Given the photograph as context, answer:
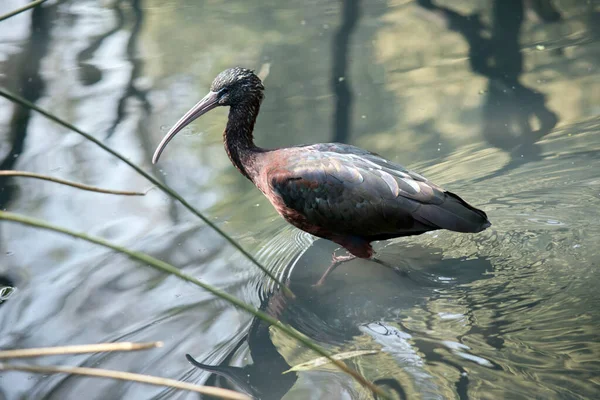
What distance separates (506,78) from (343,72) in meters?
1.60

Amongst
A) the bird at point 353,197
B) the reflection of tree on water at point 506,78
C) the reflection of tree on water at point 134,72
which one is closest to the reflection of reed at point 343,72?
the reflection of tree on water at point 506,78

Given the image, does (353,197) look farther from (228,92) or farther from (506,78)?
(506,78)

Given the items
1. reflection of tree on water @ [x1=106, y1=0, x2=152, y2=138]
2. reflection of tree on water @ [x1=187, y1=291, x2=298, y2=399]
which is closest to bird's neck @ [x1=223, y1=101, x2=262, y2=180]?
reflection of tree on water @ [x1=187, y1=291, x2=298, y2=399]

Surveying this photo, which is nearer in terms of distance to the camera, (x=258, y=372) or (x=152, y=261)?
(x=152, y=261)

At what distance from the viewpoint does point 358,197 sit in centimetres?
406

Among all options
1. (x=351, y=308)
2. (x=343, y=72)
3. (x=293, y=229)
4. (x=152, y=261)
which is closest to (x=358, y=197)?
(x=351, y=308)

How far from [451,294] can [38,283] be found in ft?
8.48

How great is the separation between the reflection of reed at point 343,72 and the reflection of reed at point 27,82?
8.88 feet

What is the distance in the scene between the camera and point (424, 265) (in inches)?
171

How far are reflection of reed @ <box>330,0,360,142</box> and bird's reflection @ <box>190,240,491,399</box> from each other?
59.0 inches

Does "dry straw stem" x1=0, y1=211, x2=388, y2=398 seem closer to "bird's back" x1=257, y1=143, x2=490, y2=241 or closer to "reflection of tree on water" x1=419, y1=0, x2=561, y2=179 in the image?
"bird's back" x1=257, y1=143, x2=490, y2=241

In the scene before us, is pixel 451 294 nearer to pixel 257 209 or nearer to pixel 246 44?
pixel 257 209

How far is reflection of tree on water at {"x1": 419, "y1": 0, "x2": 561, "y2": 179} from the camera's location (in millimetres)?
5484

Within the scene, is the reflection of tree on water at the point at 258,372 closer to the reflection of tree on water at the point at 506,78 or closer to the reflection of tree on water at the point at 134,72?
the reflection of tree on water at the point at 506,78
